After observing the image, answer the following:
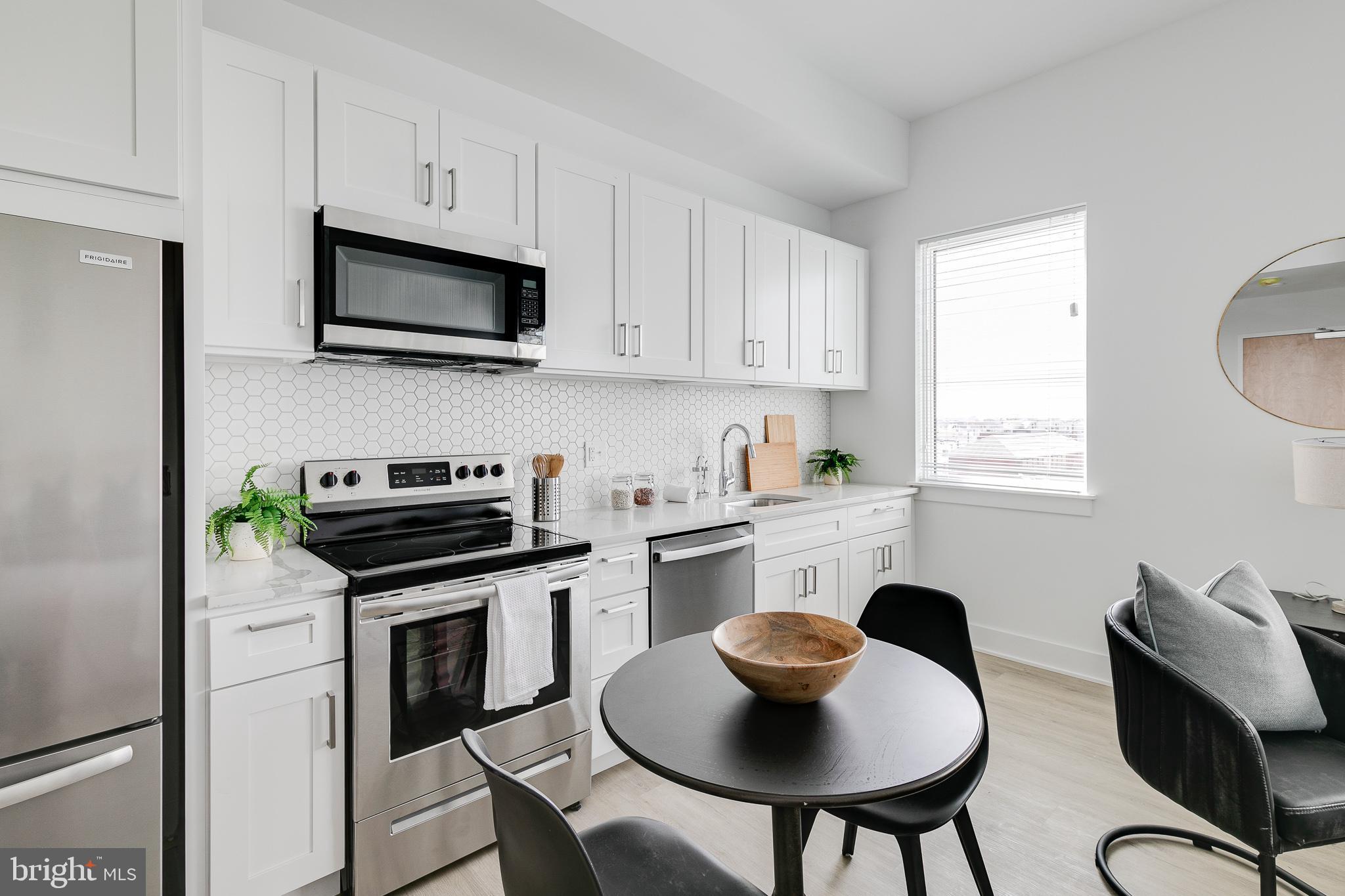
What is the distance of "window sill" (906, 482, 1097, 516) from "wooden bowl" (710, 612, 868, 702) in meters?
2.55

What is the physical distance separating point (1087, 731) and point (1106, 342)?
1861 mm

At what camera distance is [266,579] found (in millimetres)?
1678

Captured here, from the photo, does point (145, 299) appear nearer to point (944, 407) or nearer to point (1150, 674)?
point (1150, 674)

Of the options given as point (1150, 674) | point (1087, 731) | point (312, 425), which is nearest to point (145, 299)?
point (312, 425)

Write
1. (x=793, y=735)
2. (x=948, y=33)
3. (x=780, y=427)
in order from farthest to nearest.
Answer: (x=780, y=427), (x=948, y=33), (x=793, y=735)

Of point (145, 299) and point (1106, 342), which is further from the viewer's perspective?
point (1106, 342)

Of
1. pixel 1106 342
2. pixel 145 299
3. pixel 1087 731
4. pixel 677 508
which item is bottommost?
pixel 1087 731

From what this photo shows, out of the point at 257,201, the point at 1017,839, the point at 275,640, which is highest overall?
the point at 257,201

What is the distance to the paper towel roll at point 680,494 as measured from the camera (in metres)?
3.20

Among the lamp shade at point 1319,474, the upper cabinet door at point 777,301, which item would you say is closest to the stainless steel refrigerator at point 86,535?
the upper cabinet door at point 777,301

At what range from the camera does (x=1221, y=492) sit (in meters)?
2.89

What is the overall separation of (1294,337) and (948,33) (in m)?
2.02

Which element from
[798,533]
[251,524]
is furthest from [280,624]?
[798,533]

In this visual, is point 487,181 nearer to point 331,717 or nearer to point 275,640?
point 275,640
